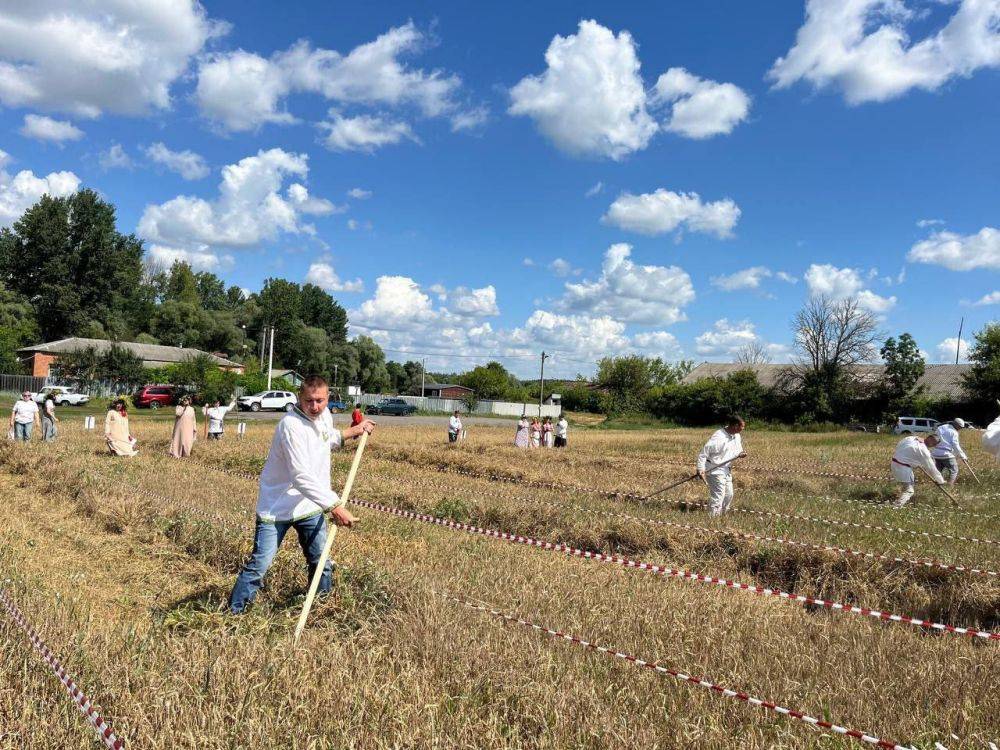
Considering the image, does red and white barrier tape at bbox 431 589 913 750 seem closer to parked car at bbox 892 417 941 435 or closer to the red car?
the red car

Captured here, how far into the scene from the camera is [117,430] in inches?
600

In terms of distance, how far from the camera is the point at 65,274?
6662 cm

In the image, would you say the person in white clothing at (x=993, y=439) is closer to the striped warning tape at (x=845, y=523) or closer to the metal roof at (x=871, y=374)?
the striped warning tape at (x=845, y=523)

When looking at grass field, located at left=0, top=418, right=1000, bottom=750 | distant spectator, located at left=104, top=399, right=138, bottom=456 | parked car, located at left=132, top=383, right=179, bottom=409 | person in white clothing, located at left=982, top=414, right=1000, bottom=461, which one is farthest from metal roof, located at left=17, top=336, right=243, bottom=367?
person in white clothing, located at left=982, top=414, right=1000, bottom=461

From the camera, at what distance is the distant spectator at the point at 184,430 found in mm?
15656

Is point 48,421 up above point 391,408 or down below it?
above

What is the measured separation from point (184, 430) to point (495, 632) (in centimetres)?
1348

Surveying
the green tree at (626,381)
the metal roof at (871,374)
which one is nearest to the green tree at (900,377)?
the metal roof at (871,374)

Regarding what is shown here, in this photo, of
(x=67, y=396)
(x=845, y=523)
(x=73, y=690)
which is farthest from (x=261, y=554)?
(x=67, y=396)

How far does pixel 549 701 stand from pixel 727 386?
5786cm

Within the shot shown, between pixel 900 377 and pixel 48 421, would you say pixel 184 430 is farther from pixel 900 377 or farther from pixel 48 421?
pixel 900 377

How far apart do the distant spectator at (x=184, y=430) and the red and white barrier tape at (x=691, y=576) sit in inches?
278

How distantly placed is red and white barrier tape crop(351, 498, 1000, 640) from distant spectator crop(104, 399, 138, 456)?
7.68 metres

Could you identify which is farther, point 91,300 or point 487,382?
point 487,382
